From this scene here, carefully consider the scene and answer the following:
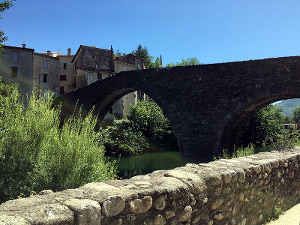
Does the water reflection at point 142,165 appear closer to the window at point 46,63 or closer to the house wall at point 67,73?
the house wall at point 67,73

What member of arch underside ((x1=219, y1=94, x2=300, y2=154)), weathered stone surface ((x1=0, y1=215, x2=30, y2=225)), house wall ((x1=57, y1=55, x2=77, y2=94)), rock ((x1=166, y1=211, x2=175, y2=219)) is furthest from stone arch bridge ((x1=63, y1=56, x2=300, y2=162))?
house wall ((x1=57, y1=55, x2=77, y2=94))

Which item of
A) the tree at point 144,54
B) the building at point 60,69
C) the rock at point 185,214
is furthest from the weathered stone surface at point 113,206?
the tree at point 144,54

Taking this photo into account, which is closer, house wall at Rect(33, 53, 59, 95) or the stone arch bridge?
the stone arch bridge

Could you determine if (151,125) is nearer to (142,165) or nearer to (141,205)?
(142,165)

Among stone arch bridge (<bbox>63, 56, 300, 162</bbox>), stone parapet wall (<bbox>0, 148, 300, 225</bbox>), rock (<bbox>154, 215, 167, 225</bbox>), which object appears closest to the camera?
stone parapet wall (<bbox>0, 148, 300, 225</bbox>)

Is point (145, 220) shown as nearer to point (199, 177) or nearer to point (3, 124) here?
point (199, 177)

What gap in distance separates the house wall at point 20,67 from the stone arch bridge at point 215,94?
16.5 meters

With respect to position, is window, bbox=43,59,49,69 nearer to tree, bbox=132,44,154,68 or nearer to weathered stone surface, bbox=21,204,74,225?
tree, bbox=132,44,154,68

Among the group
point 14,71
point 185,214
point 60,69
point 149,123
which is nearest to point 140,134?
point 149,123

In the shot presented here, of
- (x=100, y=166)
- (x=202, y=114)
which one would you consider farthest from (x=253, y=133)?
(x=100, y=166)

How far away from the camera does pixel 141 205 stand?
2.19 m

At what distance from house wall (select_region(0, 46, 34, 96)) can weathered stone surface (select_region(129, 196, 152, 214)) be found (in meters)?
26.3

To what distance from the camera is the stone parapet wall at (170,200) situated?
1.82m

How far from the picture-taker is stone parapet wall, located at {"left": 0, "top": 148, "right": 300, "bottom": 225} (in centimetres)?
182
